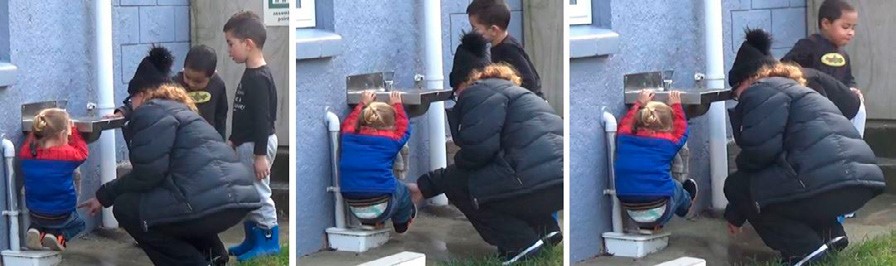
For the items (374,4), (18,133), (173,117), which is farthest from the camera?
(374,4)

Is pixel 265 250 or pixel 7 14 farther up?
pixel 7 14

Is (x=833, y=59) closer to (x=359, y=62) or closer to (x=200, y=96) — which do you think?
(x=359, y=62)

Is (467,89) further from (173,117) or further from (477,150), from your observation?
(173,117)

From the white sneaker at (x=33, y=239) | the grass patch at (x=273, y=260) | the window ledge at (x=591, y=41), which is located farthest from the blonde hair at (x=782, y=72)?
the white sneaker at (x=33, y=239)

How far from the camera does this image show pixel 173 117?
3.29 metres

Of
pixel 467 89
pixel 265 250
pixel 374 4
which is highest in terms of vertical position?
pixel 374 4

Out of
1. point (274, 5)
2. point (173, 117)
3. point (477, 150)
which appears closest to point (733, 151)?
point (477, 150)

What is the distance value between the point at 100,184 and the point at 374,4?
91cm

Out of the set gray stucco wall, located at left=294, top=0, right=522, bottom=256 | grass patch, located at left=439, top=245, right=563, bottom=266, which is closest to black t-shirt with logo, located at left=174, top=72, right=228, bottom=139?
gray stucco wall, located at left=294, top=0, right=522, bottom=256

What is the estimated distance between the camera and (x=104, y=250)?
10.8 ft

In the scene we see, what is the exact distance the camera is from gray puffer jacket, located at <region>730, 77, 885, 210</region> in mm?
3893

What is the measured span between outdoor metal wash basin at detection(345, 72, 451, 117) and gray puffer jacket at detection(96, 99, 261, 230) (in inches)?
15.2

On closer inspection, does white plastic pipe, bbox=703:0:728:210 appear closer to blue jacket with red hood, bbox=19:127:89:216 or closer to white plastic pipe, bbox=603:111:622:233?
white plastic pipe, bbox=603:111:622:233

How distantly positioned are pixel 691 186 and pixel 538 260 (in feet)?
1.82
